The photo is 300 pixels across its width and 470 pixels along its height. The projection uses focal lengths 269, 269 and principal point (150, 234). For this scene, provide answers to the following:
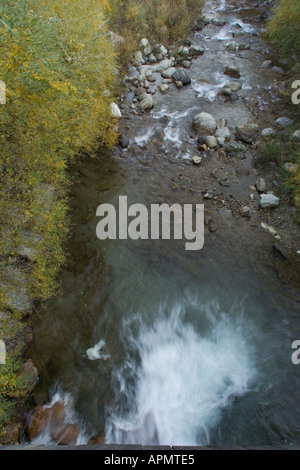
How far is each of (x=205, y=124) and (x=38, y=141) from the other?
624cm

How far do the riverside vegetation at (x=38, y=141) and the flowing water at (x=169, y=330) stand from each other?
47cm

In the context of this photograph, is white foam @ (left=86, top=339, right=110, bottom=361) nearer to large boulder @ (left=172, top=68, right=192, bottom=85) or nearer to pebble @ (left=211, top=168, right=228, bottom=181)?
pebble @ (left=211, top=168, right=228, bottom=181)

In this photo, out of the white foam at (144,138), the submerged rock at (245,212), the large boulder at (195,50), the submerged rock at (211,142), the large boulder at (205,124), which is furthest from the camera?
the large boulder at (195,50)

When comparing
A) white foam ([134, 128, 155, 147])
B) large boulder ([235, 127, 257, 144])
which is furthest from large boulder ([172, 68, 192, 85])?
large boulder ([235, 127, 257, 144])

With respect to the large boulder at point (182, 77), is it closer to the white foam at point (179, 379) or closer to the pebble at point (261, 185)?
the pebble at point (261, 185)

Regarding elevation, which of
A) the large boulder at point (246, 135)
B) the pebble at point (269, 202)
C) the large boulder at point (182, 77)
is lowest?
the pebble at point (269, 202)

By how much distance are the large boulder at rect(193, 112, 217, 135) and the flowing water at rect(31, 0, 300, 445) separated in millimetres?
2190

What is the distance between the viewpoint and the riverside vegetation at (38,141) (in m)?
4.76

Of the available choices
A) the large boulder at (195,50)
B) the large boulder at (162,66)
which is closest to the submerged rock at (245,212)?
the large boulder at (162,66)

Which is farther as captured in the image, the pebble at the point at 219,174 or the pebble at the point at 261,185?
the pebble at the point at 219,174

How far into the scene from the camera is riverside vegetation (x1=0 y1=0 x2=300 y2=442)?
4758 mm

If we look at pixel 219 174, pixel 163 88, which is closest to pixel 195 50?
pixel 163 88

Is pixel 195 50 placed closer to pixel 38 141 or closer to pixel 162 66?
pixel 162 66

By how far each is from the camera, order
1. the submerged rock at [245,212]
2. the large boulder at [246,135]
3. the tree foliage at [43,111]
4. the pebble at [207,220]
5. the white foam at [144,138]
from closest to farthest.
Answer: the tree foliage at [43,111] → the pebble at [207,220] → the submerged rock at [245,212] → the large boulder at [246,135] → the white foam at [144,138]
